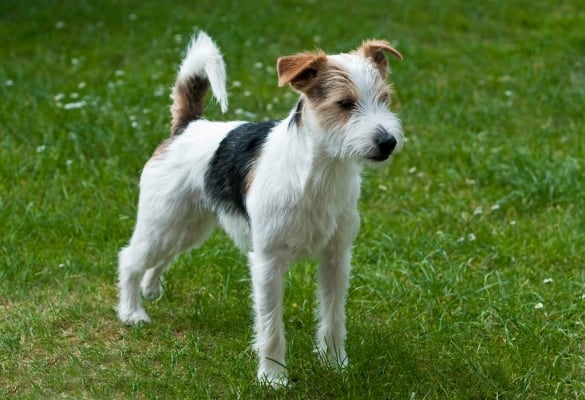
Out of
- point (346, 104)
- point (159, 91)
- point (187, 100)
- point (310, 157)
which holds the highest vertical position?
point (346, 104)

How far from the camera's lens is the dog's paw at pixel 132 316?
497 centimetres

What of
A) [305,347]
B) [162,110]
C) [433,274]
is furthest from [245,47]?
[305,347]

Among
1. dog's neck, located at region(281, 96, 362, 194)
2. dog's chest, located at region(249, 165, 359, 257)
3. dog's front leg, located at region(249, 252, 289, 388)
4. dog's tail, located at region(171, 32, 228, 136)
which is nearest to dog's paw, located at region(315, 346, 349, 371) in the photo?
dog's front leg, located at region(249, 252, 289, 388)

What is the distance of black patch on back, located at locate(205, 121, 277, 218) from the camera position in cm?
439

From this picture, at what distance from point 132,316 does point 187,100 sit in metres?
1.17

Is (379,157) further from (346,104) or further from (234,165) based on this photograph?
(234,165)

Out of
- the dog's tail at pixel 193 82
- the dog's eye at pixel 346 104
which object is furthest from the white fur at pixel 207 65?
the dog's eye at pixel 346 104

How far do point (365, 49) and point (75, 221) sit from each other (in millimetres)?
2628

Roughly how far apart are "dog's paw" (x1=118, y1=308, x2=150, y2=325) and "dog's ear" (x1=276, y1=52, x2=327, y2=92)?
5.54 ft

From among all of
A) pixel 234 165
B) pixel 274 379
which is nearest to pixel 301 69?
pixel 234 165

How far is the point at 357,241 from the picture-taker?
5.87 metres

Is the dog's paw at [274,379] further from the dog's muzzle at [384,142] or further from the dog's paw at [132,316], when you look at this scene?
the dog's muzzle at [384,142]

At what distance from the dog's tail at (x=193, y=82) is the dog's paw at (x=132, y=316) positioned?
96cm

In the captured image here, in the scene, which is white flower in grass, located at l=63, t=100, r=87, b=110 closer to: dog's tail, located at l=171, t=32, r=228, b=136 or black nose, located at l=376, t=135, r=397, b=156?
dog's tail, located at l=171, t=32, r=228, b=136
